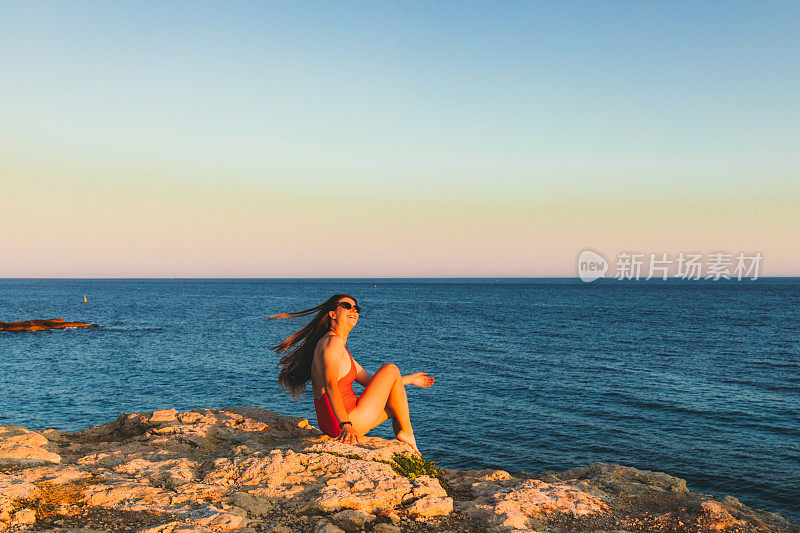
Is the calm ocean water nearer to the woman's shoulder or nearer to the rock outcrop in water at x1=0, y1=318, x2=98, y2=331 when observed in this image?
the rock outcrop in water at x1=0, y1=318, x2=98, y2=331

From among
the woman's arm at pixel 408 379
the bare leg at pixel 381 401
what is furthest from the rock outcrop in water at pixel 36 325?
the bare leg at pixel 381 401

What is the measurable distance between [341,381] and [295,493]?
1894 millimetres

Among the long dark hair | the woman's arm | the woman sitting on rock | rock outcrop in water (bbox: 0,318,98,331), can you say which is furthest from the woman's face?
rock outcrop in water (bbox: 0,318,98,331)

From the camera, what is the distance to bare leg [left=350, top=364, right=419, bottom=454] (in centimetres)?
790

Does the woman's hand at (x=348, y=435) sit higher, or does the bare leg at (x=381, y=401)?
the bare leg at (x=381, y=401)

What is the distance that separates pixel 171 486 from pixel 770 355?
49.8m

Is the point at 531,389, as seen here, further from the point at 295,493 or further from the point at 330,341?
the point at 295,493

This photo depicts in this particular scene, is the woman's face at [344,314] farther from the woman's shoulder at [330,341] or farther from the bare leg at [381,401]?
the bare leg at [381,401]

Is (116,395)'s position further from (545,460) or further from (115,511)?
(115,511)

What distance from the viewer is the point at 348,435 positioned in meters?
7.78

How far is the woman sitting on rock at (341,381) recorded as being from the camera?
769cm

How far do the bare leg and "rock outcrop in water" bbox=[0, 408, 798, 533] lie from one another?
0.44 m

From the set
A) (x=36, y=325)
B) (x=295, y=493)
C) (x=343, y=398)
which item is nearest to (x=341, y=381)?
(x=343, y=398)

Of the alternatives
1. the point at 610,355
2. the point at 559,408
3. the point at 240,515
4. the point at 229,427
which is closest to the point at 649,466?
the point at 559,408
